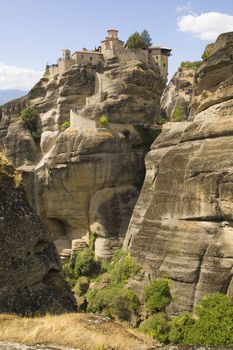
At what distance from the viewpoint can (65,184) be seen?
3800 centimetres

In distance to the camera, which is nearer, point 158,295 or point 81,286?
point 158,295

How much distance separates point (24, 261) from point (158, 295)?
14986 mm

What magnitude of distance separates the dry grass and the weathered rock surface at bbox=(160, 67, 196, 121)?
147 feet

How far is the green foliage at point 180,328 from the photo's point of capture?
2190cm

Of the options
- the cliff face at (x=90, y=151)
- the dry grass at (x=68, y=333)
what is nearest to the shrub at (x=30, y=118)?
the cliff face at (x=90, y=151)

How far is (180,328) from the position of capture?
22.5 m

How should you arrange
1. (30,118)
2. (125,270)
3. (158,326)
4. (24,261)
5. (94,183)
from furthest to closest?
(30,118)
(94,183)
(125,270)
(158,326)
(24,261)

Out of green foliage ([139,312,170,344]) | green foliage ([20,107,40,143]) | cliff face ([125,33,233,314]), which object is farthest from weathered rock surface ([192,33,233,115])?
green foliage ([20,107,40,143])

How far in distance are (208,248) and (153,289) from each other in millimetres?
3754

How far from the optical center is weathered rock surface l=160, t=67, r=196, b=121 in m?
57.1

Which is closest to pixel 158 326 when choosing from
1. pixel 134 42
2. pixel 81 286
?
pixel 81 286

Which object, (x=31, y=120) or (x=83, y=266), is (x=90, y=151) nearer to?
(x=83, y=266)

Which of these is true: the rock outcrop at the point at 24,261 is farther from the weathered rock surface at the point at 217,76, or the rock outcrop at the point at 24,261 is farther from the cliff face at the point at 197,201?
the weathered rock surface at the point at 217,76

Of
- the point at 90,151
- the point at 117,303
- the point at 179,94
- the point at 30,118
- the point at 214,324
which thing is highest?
the point at 179,94
